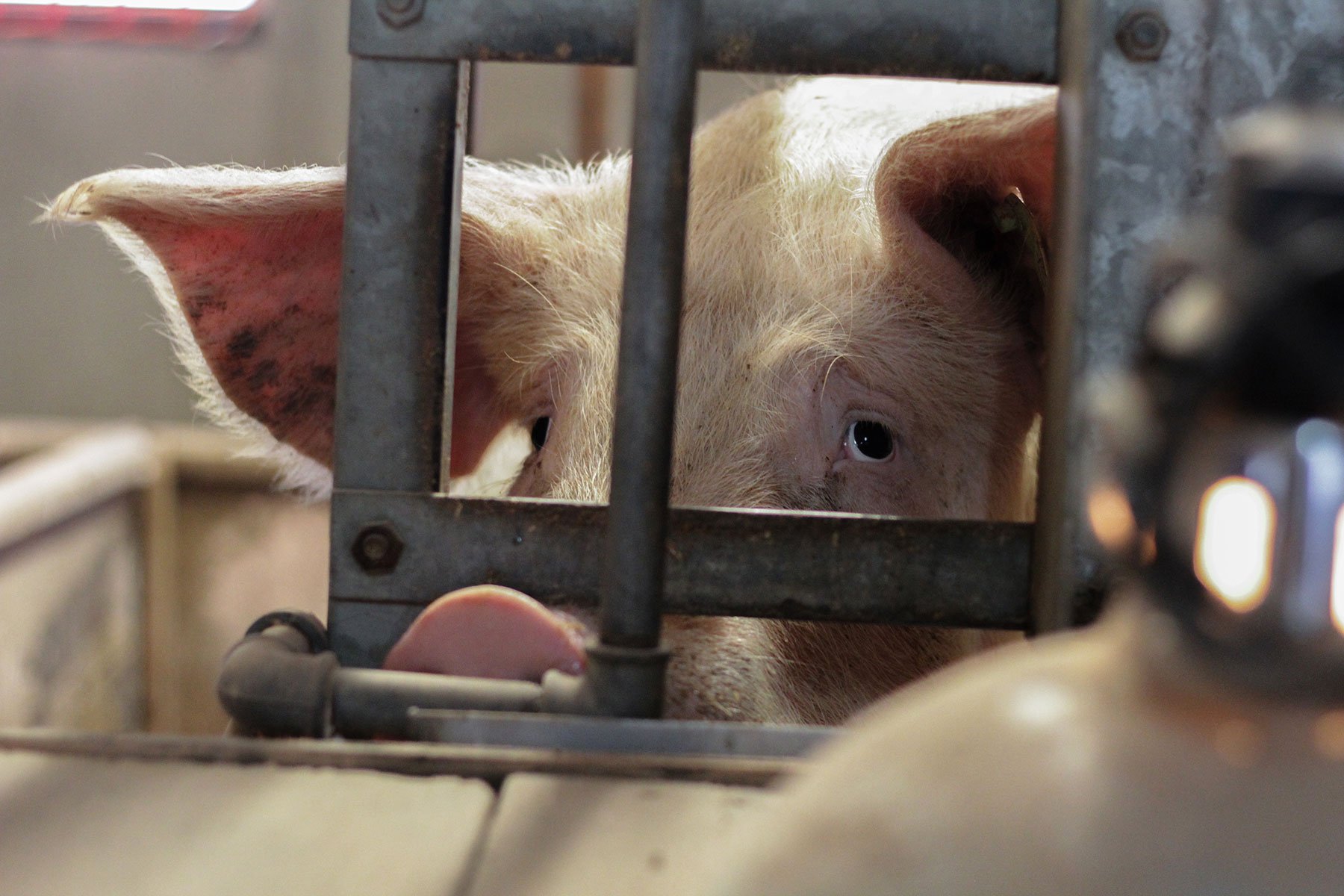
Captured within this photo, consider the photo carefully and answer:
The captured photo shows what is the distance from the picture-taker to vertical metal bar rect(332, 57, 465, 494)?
3.57ft

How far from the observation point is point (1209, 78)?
98 centimetres

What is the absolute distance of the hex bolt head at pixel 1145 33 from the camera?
3.17ft

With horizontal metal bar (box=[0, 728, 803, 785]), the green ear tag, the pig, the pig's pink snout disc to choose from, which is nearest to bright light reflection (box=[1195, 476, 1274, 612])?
horizontal metal bar (box=[0, 728, 803, 785])

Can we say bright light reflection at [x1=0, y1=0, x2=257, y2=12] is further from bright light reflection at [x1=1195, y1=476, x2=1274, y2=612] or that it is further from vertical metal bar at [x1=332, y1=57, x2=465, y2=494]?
bright light reflection at [x1=1195, y1=476, x2=1274, y2=612]

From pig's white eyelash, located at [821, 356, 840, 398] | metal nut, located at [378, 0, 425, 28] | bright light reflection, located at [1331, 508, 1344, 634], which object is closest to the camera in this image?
bright light reflection, located at [1331, 508, 1344, 634]

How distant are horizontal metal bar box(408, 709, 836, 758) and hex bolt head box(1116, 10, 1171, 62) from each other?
53cm

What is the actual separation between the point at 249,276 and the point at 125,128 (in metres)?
5.35

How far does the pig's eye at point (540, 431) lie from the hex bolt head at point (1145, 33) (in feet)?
3.57

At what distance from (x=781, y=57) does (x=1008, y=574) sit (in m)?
0.42

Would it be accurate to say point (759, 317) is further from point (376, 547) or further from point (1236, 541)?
point (1236, 541)

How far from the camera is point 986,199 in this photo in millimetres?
1684

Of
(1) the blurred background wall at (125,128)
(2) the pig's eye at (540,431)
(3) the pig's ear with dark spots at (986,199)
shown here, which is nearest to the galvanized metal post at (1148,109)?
(3) the pig's ear with dark spots at (986,199)

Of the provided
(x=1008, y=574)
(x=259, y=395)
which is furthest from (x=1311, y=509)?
(x=259, y=395)

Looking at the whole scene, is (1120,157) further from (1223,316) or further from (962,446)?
(962,446)
